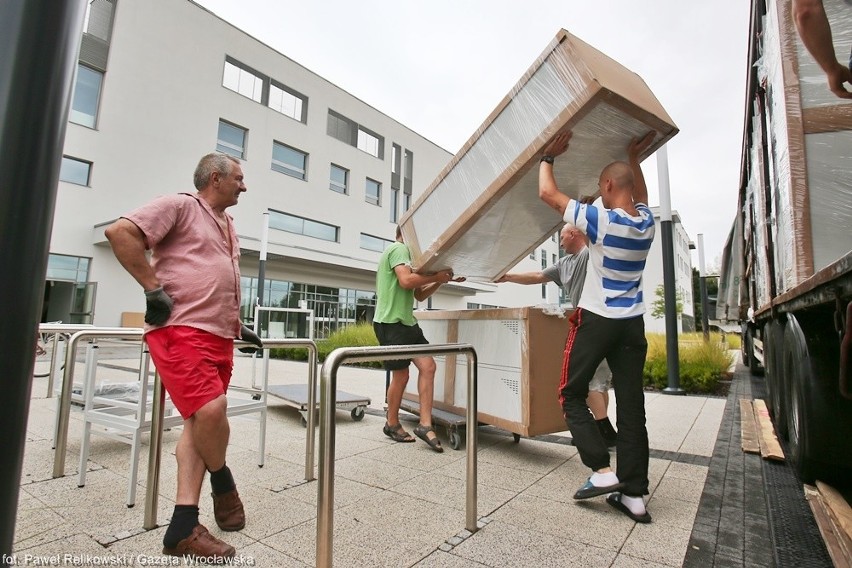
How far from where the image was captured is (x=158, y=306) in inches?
83.7

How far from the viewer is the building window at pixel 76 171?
49.8 ft

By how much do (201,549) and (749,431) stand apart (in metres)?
4.58

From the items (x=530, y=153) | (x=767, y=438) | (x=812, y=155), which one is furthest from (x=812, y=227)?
(x=767, y=438)

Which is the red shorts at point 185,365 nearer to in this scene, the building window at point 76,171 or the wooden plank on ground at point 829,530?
the wooden plank on ground at point 829,530

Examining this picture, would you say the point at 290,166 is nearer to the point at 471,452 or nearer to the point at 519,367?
the point at 519,367

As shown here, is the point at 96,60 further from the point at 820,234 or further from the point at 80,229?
the point at 820,234

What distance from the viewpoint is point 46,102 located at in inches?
36.6

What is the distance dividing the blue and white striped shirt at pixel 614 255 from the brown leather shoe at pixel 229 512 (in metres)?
2.16

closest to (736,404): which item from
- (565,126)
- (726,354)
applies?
(726,354)

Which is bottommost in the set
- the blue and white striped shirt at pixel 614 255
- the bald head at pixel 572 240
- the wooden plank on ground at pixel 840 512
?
the wooden plank on ground at pixel 840 512

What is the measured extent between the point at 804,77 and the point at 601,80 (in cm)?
153

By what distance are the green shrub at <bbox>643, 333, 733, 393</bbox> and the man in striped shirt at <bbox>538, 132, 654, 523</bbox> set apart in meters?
5.06

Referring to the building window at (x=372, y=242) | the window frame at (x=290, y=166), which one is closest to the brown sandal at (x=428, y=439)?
the window frame at (x=290, y=166)

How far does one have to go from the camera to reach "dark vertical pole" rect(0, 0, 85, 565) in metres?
0.87
